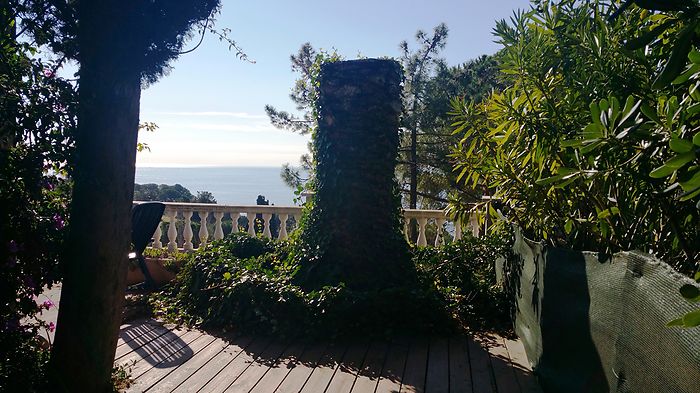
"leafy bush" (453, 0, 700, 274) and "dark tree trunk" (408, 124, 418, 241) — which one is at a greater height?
"dark tree trunk" (408, 124, 418, 241)

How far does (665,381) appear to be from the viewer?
4.89 ft

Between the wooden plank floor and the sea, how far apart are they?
130 cm

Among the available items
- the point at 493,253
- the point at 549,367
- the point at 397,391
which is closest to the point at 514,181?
the point at 549,367

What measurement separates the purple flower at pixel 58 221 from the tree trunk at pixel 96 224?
12.8 inches

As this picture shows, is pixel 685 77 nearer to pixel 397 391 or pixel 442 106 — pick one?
pixel 397 391

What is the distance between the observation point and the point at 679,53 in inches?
31.9

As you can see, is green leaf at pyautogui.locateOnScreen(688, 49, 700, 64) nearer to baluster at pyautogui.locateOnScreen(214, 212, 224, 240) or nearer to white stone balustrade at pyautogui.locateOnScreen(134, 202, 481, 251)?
white stone balustrade at pyautogui.locateOnScreen(134, 202, 481, 251)

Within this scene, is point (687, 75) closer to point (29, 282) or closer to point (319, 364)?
point (29, 282)

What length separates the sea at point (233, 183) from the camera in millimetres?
14930

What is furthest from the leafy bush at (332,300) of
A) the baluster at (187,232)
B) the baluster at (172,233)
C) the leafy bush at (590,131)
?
the baluster at (172,233)

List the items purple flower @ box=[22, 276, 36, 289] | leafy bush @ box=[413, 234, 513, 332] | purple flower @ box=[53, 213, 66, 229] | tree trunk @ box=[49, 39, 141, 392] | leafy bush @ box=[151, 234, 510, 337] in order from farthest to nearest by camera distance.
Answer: leafy bush @ box=[413, 234, 513, 332], leafy bush @ box=[151, 234, 510, 337], purple flower @ box=[53, 213, 66, 229], purple flower @ box=[22, 276, 36, 289], tree trunk @ box=[49, 39, 141, 392]

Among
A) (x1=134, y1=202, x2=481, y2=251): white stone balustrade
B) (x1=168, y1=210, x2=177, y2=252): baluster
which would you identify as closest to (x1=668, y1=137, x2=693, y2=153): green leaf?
(x1=134, y1=202, x2=481, y2=251): white stone balustrade

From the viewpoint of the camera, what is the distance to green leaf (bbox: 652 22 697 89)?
791 millimetres

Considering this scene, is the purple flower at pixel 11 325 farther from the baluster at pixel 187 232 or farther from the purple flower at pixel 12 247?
the baluster at pixel 187 232
